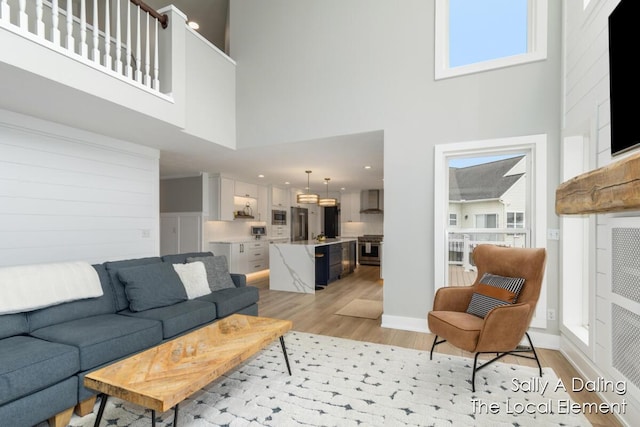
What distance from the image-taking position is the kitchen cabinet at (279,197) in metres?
8.73

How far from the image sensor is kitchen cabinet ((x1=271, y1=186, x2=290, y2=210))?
8727mm

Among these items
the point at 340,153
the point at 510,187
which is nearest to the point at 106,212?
the point at 340,153

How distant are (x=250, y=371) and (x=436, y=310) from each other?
68.6 inches

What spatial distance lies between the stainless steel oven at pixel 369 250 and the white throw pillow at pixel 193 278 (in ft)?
20.0

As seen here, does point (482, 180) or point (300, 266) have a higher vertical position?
point (482, 180)

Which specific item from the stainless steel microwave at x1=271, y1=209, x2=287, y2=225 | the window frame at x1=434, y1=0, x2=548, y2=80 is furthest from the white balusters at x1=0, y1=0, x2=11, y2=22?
the stainless steel microwave at x1=271, y1=209, x2=287, y2=225

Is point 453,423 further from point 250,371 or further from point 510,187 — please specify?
point 510,187

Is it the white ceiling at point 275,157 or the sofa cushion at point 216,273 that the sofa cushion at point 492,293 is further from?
the sofa cushion at point 216,273

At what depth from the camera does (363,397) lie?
2.18 meters

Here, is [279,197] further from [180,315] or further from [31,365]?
[31,365]

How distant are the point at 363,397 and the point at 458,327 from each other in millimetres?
897

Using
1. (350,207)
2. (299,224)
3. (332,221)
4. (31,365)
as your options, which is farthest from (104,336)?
(332,221)

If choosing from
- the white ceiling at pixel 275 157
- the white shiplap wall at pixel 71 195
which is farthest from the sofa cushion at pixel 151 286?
the white ceiling at pixel 275 157

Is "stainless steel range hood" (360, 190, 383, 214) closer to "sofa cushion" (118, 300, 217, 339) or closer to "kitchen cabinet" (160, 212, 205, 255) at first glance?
"kitchen cabinet" (160, 212, 205, 255)
